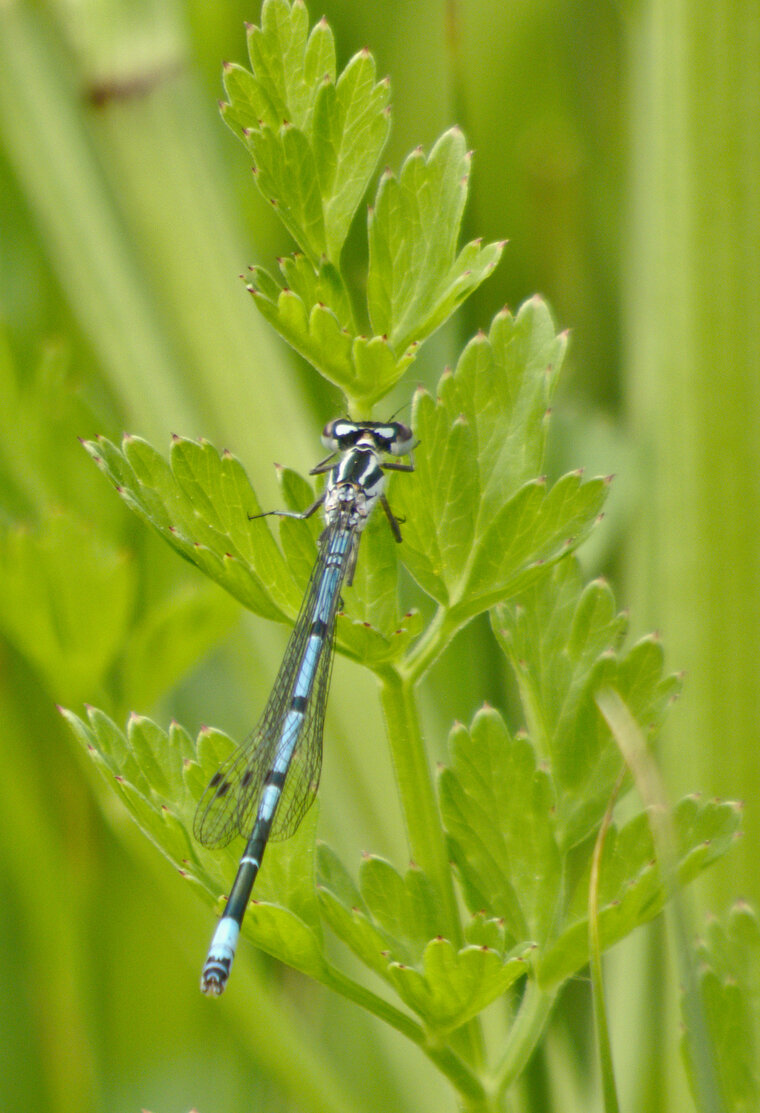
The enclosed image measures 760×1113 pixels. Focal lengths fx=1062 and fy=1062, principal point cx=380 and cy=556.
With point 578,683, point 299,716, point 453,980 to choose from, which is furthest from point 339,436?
point 453,980

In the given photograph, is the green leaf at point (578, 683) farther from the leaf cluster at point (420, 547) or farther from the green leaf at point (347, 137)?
the green leaf at point (347, 137)

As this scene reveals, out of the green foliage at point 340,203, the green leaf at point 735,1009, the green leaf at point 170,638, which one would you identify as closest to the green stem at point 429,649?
the green foliage at point 340,203

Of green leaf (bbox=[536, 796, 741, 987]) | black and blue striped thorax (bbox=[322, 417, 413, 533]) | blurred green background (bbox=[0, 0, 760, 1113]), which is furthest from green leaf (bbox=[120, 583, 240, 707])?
green leaf (bbox=[536, 796, 741, 987])

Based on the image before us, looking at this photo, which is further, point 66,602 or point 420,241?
point 66,602

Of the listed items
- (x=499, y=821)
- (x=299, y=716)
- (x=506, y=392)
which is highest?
(x=506, y=392)

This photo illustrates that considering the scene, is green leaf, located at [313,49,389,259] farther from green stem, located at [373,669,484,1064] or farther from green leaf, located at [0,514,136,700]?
green leaf, located at [0,514,136,700]

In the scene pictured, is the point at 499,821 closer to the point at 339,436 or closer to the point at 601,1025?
the point at 601,1025

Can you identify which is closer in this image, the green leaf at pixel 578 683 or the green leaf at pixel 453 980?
the green leaf at pixel 453 980
